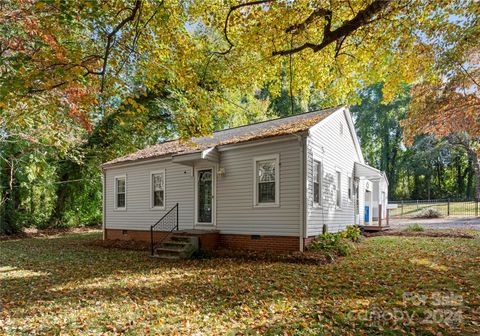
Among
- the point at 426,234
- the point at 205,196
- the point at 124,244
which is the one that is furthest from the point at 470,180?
the point at 124,244

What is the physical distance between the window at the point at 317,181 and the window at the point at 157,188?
620 cm

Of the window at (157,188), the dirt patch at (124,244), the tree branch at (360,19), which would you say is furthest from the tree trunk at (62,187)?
the tree branch at (360,19)

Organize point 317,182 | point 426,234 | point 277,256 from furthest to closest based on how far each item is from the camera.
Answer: point 426,234, point 317,182, point 277,256

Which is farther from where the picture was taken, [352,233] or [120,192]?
[120,192]

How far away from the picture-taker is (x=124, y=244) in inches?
522

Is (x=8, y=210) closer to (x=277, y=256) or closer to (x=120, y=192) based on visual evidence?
(x=120, y=192)

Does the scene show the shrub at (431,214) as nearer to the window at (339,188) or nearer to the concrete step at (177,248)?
the window at (339,188)

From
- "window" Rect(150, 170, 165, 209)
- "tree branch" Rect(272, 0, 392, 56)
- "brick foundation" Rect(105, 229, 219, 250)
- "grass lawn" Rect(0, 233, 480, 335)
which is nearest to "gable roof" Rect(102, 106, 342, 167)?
"window" Rect(150, 170, 165, 209)

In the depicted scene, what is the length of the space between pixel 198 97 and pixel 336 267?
18.3 ft

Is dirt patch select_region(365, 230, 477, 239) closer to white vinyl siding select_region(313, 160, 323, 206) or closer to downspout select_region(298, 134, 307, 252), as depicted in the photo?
white vinyl siding select_region(313, 160, 323, 206)

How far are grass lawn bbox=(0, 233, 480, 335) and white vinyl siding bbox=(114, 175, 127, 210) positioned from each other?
5.37 m

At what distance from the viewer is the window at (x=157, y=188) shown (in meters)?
13.1

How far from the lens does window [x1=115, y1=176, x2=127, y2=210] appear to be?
582 inches

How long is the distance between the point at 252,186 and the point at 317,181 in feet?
7.41
